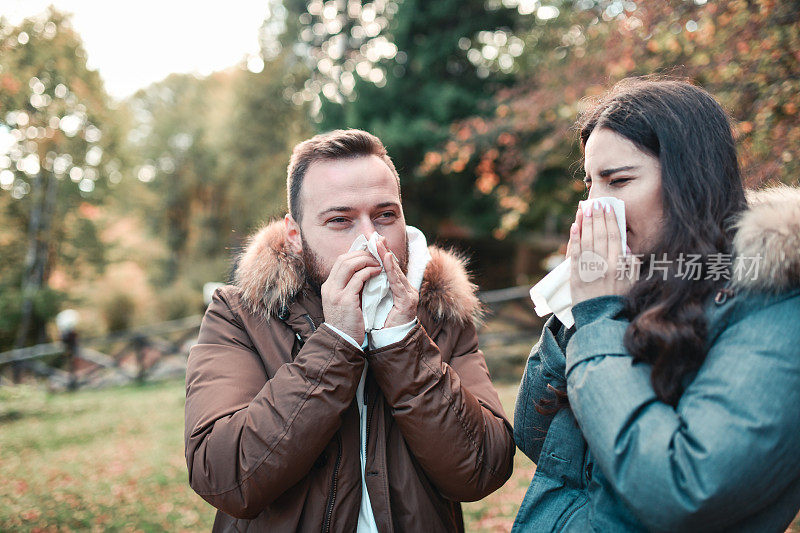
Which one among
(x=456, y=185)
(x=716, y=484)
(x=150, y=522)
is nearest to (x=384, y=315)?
(x=716, y=484)

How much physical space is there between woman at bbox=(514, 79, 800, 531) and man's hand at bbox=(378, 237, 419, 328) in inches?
19.3

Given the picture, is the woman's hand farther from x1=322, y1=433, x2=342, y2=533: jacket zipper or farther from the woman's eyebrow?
x1=322, y1=433, x2=342, y2=533: jacket zipper

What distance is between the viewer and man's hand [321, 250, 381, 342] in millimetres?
1828

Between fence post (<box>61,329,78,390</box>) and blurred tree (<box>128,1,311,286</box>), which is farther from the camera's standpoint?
blurred tree (<box>128,1,311,286</box>)

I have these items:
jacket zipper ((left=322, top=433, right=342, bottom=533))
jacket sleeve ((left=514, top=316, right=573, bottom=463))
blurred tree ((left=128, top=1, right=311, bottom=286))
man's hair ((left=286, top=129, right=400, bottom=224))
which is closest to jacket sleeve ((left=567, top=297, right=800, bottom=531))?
jacket sleeve ((left=514, top=316, right=573, bottom=463))

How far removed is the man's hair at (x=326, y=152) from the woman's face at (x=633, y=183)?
0.95 metres

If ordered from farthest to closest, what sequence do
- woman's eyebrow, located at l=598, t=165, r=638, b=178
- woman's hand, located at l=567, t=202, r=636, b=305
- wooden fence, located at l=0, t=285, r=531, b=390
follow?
wooden fence, located at l=0, t=285, r=531, b=390 → woman's eyebrow, located at l=598, t=165, r=638, b=178 → woman's hand, located at l=567, t=202, r=636, b=305

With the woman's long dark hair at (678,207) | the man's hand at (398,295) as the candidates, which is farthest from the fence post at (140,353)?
the woman's long dark hair at (678,207)

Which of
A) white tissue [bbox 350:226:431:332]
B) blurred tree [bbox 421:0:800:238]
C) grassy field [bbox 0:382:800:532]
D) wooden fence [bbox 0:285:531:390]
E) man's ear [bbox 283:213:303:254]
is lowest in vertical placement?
wooden fence [bbox 0:285:531:390]

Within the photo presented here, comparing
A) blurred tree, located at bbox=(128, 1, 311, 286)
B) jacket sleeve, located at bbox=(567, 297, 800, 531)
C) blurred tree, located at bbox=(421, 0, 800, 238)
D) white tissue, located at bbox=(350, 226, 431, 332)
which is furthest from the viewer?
blurred tree, located at bbox=(128, 1, 311, 286)

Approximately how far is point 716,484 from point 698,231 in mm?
695

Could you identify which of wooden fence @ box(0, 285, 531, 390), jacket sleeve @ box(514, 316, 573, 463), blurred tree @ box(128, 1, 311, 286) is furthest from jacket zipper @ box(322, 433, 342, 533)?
blurred tree @ box(128, 1, 311, 286)

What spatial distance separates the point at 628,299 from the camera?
1501 mm

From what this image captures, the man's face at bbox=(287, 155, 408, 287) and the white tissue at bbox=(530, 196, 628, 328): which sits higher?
the man's face at bbox=(287, 155, 408, 287)
